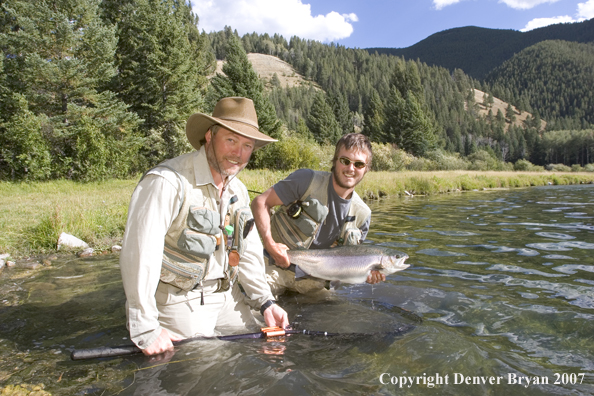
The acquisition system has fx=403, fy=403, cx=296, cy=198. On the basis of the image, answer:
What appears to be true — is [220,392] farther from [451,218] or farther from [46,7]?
[46,7]

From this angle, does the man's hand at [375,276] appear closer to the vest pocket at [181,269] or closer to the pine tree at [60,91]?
the vest pocket at [181,269]

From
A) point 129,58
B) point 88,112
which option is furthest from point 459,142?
point 88,112

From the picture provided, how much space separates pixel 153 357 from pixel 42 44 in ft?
90.1

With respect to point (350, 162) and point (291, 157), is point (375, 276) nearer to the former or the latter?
point (350, 162)

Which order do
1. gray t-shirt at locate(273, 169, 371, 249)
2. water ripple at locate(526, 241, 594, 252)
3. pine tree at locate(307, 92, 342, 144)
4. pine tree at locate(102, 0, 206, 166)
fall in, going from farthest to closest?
pine tree at locate(307, 92, 342, 144) → pine tree at locate(102, 0, 206, 166) → water ripple at locate(526, 241, 594, 252) → gray t-shirt at locate(273, 169, 371, 249)

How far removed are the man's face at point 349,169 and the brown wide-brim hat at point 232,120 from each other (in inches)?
53.4

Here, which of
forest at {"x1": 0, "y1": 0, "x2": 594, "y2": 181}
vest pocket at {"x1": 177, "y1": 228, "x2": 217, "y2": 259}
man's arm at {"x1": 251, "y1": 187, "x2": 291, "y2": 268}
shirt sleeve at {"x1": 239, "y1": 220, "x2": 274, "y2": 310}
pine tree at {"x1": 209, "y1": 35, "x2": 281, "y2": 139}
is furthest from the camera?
pine tree at {"x1": 209, "y1": 35, "x2": 281, "y2": 139}

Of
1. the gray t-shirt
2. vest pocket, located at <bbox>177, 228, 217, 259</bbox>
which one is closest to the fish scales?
the gray t-shirt

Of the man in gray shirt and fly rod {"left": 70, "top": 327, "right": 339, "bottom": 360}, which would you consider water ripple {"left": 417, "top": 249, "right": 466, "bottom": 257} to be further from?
fly rod {"left": 70, "top": 327, "right": 339, "bottom": 360}

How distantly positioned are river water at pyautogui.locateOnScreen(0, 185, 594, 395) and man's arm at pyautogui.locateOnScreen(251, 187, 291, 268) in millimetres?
800

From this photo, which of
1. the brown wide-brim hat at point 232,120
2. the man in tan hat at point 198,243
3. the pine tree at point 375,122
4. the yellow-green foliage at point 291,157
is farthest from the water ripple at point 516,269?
the pine tree at point 375,122

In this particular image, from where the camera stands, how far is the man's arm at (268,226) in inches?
194

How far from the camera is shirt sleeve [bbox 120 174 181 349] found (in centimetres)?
309

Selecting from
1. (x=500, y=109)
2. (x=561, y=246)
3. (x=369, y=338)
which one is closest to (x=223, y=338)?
(x=369, y=338)
